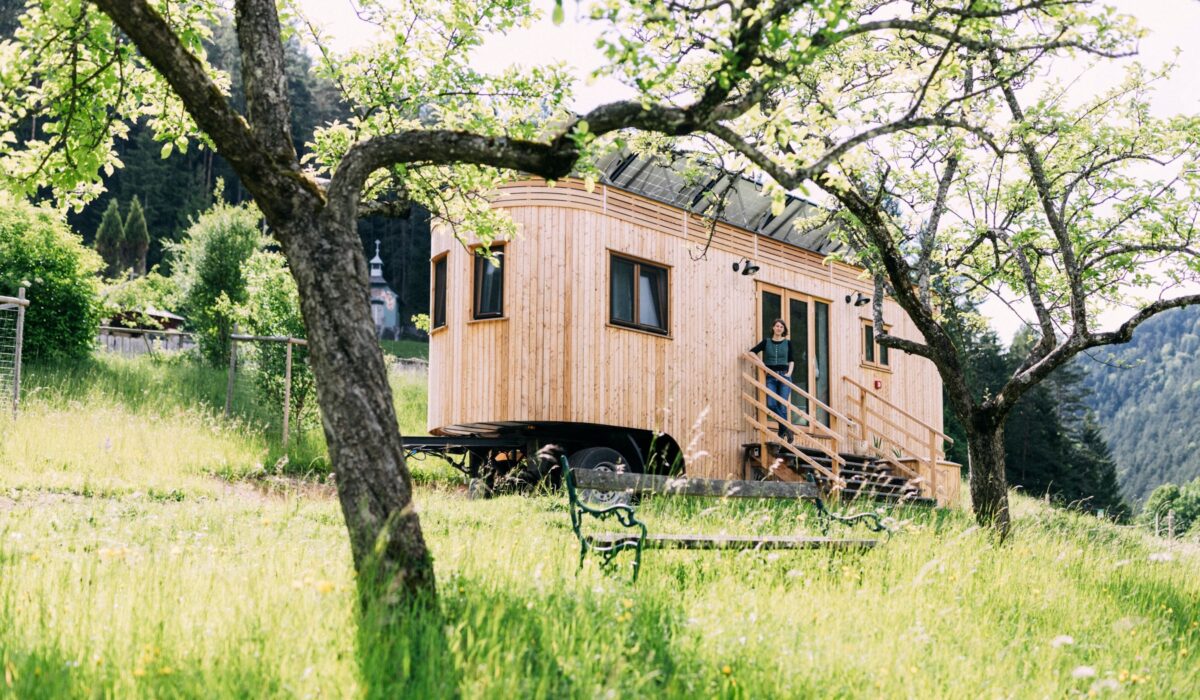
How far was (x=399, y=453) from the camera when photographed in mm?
4254

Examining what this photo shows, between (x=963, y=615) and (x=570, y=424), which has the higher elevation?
(x=570, y=424)

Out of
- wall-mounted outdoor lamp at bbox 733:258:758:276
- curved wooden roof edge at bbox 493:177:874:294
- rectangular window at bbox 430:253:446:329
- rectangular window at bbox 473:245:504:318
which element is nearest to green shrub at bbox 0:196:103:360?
rectangular window at bbox 430:253:446:329

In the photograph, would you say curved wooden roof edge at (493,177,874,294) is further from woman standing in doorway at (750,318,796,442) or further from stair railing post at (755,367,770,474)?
stair railing post at (755,367,770,474)

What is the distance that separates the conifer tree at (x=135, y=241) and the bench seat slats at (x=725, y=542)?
128ft

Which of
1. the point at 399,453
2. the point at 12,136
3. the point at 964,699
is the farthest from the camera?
the point at 12,136

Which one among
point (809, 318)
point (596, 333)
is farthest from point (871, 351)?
point (596, 333)

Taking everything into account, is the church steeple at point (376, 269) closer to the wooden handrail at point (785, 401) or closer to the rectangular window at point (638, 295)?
the wooden handrail at point (785, 401)

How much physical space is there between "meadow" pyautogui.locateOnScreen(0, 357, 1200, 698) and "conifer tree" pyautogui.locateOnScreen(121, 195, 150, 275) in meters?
34.6

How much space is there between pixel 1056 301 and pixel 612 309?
16.3ft

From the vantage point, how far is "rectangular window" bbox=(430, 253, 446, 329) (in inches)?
504

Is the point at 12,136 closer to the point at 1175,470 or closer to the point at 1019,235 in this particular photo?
the point at 1019,235

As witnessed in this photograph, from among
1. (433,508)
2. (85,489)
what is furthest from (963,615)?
(85,489)

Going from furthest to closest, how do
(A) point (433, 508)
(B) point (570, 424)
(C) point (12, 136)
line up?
(B) point (570, 424) < (A) point (433, 508) < (C) point (12, 136)

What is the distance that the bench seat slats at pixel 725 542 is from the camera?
5078 millimetres
